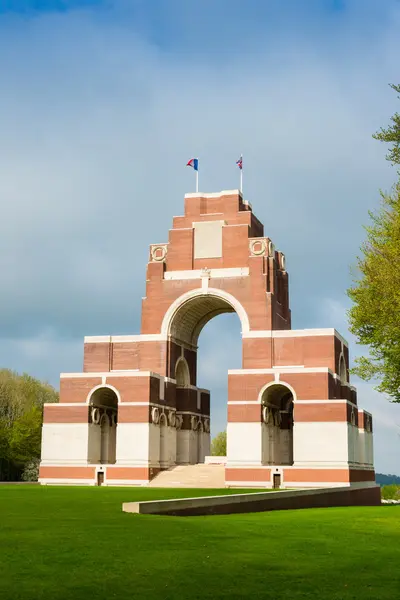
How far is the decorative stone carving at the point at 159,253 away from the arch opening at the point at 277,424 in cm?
1280

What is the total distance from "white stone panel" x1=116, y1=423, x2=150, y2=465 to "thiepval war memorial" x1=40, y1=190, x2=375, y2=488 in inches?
2.6

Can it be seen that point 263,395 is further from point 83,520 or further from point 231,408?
point 83,520

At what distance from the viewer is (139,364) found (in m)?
55.2

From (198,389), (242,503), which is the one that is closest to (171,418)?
(198,389)

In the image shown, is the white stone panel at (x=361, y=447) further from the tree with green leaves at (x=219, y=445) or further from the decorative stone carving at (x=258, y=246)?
the tree with green leaves at (x=219, y=445)

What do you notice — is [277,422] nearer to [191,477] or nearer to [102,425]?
[191,477]

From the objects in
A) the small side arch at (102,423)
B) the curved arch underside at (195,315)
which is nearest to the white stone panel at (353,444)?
the curved arch underside at (195,315)

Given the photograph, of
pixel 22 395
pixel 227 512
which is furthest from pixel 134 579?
pixel 22 395

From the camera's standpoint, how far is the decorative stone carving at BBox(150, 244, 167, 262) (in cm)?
5691

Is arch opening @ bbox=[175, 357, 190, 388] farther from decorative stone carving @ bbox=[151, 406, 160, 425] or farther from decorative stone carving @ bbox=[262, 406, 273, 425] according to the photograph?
decorative stone carving @ bbox=[262, 406, 273, 425]

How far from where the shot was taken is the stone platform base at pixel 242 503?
2144cm

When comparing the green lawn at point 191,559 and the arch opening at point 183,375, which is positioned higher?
the arch opening at point 183,375

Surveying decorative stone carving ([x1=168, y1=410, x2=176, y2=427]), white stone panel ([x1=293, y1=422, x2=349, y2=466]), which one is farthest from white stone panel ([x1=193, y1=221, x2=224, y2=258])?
white stone panel ([x1=293, y1=422, x2=349, y2=466])

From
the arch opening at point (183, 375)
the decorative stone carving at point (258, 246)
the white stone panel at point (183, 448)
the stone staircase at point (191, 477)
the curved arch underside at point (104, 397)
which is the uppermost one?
the decorative stone carving at point (258, 246)
